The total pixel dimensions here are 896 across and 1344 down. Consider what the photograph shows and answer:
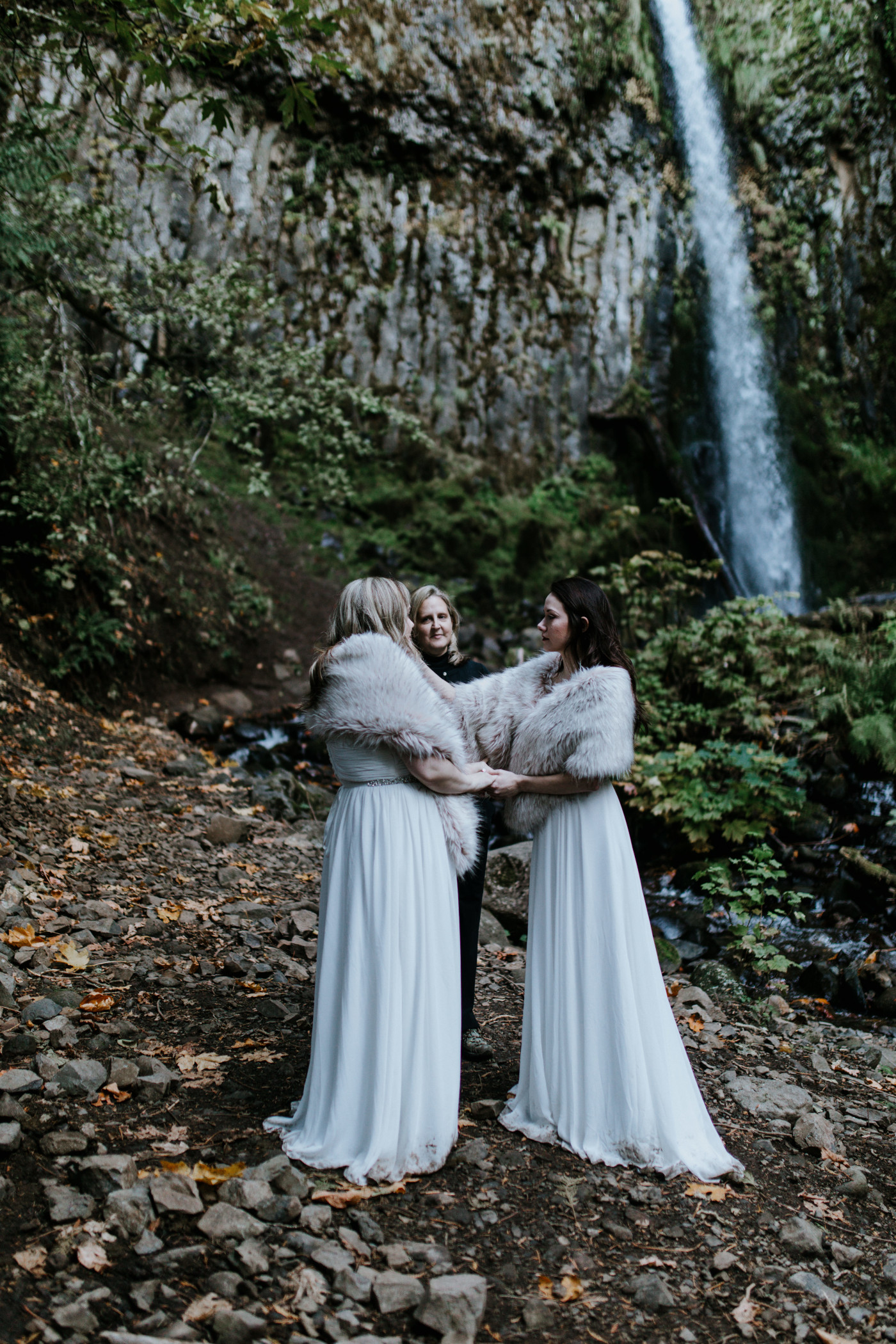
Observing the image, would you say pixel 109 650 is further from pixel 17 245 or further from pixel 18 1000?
pixel 18 1000

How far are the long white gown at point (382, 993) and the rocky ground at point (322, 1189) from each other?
0.13 m

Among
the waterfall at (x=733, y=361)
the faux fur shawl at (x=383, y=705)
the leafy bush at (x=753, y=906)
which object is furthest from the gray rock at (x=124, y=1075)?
the waterfall at (x=733, y=361)

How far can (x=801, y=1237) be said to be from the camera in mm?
2801

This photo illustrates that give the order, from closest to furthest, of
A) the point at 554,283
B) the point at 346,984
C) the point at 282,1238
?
the point at 282,1238, the point at 346,984, the point at 554,283

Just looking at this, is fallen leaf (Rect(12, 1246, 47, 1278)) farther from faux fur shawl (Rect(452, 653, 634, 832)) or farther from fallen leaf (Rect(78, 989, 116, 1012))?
faux fur shawl (Rect(452, 653, 634, 832))

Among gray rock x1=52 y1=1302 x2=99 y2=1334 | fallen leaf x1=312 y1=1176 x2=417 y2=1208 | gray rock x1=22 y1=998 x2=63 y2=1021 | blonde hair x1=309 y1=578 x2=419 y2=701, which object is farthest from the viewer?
gray rock x1=22 y1=998 x2=63 y2=1021

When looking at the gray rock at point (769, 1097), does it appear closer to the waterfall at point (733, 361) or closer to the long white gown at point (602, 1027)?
the long white gown at point (602, 1027)

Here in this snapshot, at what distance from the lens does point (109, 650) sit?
31.9 feet

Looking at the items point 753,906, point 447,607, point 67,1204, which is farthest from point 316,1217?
point 753,906

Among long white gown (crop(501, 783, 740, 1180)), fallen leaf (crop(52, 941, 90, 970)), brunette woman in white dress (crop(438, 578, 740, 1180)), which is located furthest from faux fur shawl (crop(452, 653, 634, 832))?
fallen leaf (crop(52, 941, 90, 970))

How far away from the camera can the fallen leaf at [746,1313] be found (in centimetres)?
239

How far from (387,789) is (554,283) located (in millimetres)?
18765

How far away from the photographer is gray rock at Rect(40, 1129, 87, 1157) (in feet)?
9.34

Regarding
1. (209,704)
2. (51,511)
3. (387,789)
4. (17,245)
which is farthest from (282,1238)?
(209,704)
